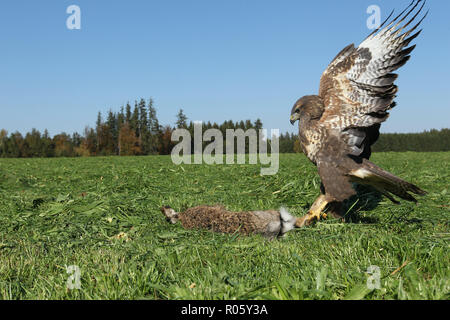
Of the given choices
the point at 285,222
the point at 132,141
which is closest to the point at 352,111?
the point at 285,222

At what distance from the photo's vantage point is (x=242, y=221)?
4004mm

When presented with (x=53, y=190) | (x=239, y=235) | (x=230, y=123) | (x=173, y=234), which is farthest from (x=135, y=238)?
(x=230, y=123)

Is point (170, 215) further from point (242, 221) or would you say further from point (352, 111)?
point (352, 111)

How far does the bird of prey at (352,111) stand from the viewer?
13.1 feet

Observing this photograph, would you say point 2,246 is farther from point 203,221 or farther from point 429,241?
point 429,241

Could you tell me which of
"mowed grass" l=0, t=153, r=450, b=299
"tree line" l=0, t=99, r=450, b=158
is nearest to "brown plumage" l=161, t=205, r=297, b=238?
"mowed grass" l=0, t=153, r=450, b=299

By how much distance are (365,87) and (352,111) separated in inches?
13.5

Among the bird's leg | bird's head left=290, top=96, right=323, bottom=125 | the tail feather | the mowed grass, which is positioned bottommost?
the mowed grass

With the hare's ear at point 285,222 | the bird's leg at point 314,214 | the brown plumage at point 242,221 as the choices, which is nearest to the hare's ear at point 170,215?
the brown plumage at point 242,221

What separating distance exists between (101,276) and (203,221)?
1.90 meters

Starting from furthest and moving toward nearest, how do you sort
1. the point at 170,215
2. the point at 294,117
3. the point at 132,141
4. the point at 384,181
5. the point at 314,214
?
the point at 132,141 < the point at 170,215 < the point at 294,117 < the point at 314,214 < the point at 384,181

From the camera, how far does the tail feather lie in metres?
3.72

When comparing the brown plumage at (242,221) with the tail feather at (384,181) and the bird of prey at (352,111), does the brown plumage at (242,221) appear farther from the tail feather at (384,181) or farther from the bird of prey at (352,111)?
the tail feather at (384,181)

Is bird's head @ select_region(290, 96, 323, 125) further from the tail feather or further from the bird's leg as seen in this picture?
the bird's leg
